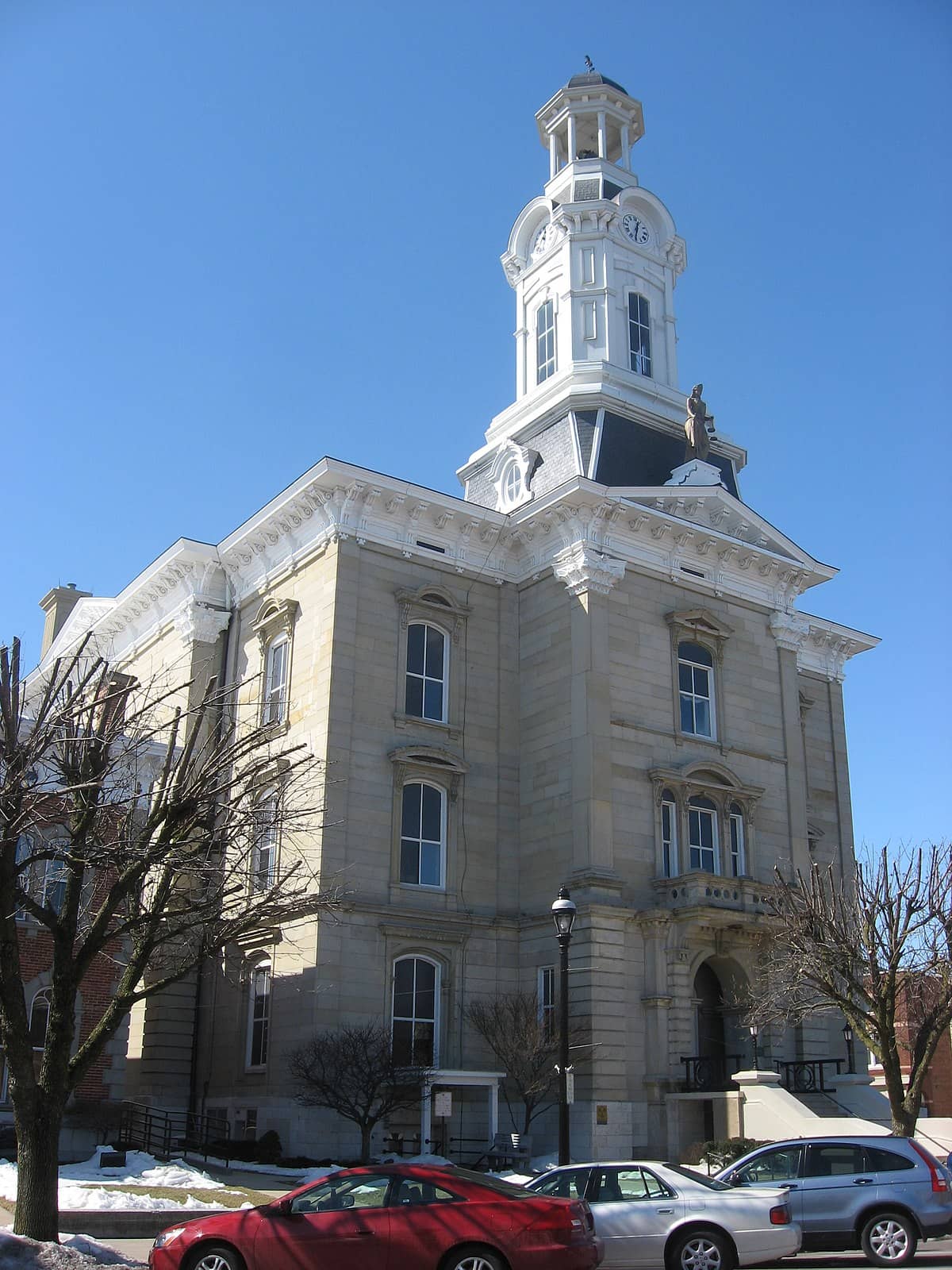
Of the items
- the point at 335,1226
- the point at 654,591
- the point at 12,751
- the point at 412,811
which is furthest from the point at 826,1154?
the point at 654,591

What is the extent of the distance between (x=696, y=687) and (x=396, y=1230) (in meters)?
24.2

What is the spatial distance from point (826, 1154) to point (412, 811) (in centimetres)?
1657

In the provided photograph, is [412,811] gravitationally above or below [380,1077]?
above

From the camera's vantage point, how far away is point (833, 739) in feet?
136

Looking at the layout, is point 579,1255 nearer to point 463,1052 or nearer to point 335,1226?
point 335,1226

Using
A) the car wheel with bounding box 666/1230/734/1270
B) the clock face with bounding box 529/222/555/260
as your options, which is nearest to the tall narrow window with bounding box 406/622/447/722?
the clock face with bounding box 529/222/555/260

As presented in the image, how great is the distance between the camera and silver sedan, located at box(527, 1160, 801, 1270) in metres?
14.8

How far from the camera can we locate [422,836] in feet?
105

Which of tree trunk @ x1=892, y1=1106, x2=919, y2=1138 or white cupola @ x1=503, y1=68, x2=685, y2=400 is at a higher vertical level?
white cupola @ x1=503, y1=68, x2=685, y2=400

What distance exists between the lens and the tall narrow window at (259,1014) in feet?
100

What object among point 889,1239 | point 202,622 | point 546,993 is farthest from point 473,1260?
point 202,622

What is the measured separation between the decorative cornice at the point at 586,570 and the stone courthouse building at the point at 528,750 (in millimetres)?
86

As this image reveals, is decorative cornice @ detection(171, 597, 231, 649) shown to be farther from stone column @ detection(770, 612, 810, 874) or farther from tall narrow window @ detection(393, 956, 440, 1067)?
stone column @ detection(770, 612, 810, 874)

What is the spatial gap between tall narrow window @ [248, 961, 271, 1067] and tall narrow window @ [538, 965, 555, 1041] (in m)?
6.24
